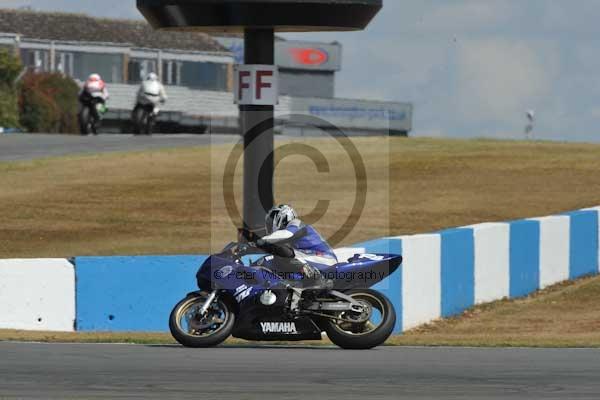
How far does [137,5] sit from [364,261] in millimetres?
5398

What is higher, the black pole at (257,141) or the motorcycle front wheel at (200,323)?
the black pole at (257,141)

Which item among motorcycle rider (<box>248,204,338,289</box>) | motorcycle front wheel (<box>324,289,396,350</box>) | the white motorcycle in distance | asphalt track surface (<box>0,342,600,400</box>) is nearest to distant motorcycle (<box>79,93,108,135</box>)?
the white motorcycle in distance

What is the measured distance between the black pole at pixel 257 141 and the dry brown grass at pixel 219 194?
16.0ft

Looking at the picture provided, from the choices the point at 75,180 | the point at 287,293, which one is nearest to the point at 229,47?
the point at 75,180

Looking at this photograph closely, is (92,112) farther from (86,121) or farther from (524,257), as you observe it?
(524,257)

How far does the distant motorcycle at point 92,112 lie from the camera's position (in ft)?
108

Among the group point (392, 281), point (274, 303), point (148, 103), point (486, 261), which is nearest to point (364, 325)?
point (274, 303)

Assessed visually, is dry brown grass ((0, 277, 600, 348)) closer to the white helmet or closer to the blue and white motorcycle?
the blue and white motorcycle

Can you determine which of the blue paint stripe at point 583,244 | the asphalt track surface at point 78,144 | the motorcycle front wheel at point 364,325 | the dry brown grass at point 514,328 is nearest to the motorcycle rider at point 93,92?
the asphalt track surface at point 78,144

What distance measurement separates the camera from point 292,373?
10461 mm

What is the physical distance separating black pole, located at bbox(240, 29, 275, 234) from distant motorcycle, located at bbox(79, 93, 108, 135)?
16.2m

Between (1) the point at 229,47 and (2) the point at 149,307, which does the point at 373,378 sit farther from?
(1) the point at 229,47

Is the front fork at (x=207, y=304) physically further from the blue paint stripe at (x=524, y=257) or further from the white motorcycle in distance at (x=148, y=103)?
the white motorcycle in distance at (x=148, y=103)

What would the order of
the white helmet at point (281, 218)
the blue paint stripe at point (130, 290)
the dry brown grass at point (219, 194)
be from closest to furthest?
1. the white helmet at point (281, 218)
2. the blue paint stripe at point (130, 290)
3. the dry brown grass at point (219, 194)
